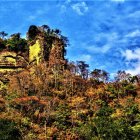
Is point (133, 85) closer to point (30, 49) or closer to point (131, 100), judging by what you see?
point (131, 100)

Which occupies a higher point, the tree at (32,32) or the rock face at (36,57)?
the tree at (32,32)

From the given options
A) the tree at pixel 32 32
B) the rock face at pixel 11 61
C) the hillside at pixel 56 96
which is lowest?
the hillside at pixel 56 96

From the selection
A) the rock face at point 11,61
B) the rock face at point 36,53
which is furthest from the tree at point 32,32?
the rock face at point 11,61

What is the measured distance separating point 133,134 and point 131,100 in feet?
45.8

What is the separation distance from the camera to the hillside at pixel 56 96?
62.1 metres

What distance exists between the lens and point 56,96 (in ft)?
251

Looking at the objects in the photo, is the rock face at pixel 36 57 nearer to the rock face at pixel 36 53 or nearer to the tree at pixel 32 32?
the rock face at pixel 36 53

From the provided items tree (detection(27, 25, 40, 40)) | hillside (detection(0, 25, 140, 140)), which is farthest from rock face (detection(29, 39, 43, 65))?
tree (detection(27, 25, 40, 40))

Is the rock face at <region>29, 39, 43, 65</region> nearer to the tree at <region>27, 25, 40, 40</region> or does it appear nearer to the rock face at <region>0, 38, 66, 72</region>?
the rock face at <region>0, 38, 66, 72</region>

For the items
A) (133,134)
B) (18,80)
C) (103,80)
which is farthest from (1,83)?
(133,134)

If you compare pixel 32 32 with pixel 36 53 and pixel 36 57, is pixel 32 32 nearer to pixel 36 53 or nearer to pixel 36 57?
pixel 36 53

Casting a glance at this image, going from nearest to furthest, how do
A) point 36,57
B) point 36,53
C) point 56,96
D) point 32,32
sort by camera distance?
point 56,96 → point 36,57 → point 36,53 → point 32,32

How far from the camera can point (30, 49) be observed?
9300 centimetres

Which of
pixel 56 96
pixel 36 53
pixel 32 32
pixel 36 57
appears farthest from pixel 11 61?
pixel 56 96
